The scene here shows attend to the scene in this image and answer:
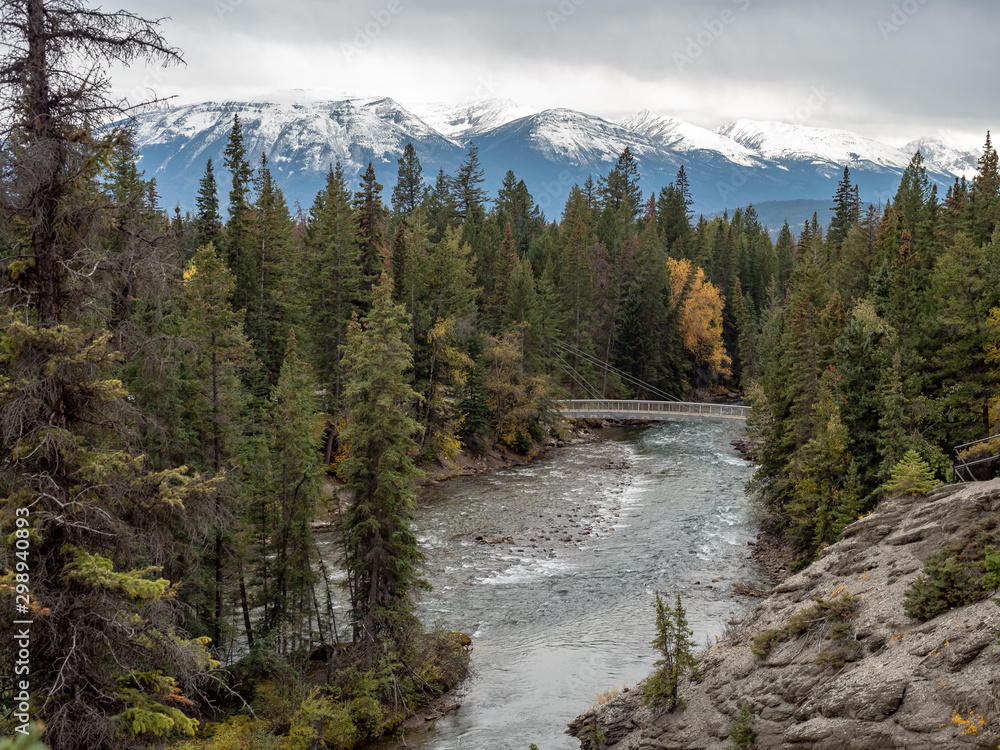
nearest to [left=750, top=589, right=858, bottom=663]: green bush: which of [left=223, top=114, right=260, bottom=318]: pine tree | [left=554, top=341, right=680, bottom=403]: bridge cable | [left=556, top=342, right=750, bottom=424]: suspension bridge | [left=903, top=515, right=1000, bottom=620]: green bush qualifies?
[left=903, top=515, right=1000, bottom=620]: green bush

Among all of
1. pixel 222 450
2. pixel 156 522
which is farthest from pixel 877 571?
pixel 222 450

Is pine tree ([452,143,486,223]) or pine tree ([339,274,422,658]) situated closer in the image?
pine tree ([339,274,422,658])

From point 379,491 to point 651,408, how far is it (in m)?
51.6

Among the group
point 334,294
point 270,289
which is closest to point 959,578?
point 334,294

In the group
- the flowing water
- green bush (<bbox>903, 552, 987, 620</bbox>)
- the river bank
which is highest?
green bush (<bbox>903, 552, 987, 620</bbox>)

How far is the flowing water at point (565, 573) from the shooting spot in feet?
64.7

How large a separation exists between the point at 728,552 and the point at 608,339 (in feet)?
146

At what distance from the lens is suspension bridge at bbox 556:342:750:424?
204 feet

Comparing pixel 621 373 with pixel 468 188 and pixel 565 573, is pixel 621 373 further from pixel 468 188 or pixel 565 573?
pixel 565 573

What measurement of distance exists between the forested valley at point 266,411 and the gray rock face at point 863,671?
21.5 ft

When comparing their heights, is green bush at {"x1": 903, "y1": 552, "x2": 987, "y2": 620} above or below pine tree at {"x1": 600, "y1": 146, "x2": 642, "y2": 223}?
below

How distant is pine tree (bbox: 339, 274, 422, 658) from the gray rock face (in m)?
6.06

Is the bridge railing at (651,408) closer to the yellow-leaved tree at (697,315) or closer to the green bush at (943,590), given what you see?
the yellow-leaved tree at (697,315)

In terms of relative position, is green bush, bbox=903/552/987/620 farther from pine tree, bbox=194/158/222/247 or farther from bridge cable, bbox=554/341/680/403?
bridge cable, bbox=554/341/680/403
